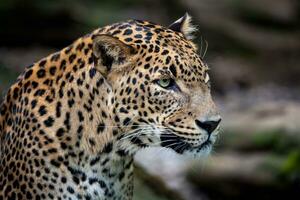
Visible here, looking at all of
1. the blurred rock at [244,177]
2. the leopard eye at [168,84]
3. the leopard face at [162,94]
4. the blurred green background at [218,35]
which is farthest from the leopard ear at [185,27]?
the blurred green background at [218,35]

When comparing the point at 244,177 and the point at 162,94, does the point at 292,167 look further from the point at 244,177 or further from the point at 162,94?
the point at 162,94

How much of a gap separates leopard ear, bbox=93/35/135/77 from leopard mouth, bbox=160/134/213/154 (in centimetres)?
81

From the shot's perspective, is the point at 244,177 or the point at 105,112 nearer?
the point at 105,112

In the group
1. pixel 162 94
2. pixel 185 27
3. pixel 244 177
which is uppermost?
pixel 185 27

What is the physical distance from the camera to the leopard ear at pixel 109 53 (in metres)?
8.10

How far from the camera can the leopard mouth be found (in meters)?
8.22

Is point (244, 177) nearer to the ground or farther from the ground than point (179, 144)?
nearer to the ground

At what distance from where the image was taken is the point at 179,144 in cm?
830

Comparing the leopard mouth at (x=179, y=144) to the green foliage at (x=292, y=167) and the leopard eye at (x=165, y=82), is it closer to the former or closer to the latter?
the leopard eye at (x=165, y=82)

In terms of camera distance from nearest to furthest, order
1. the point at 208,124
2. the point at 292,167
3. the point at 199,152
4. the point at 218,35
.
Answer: the point at 208,124
the point at 199,152
the point at 292,167
the point at 218,35

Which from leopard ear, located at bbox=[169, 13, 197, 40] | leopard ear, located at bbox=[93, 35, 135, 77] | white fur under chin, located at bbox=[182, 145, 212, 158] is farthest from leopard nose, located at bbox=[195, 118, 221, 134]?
leopard ear, located at bbox=[169, 13, 197, 40]

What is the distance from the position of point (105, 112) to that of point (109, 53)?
58cm

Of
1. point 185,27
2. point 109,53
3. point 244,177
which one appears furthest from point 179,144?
point 244,177

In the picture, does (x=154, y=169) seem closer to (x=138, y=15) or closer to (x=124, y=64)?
(x=138, y=15)
